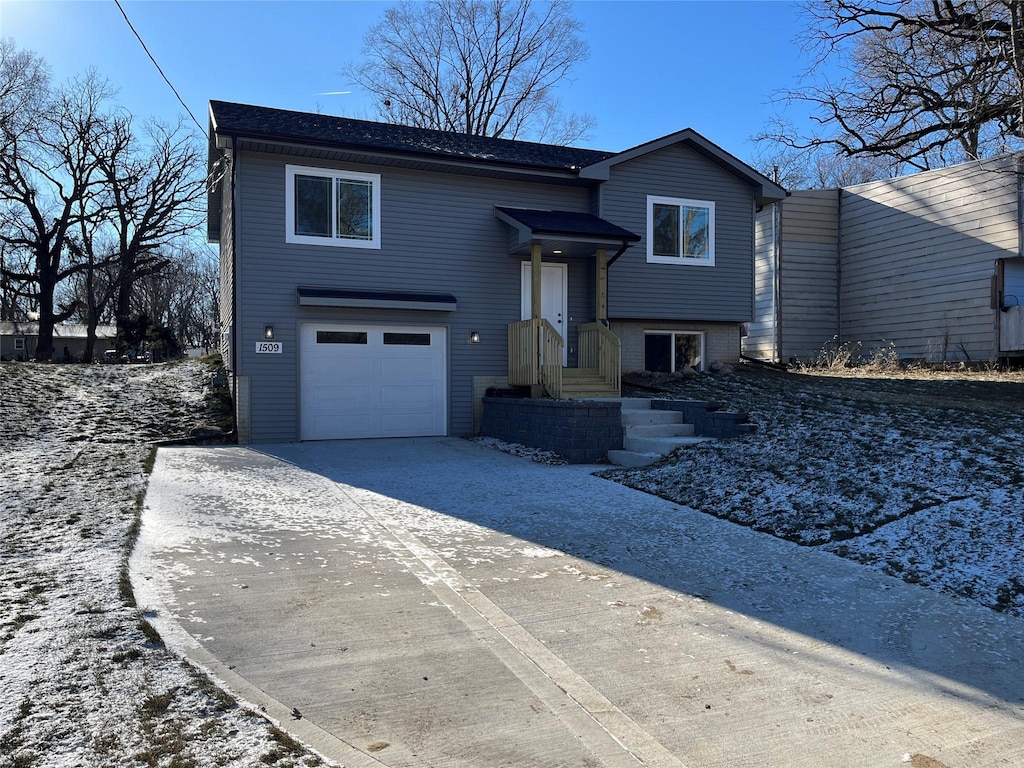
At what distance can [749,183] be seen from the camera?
15.7m

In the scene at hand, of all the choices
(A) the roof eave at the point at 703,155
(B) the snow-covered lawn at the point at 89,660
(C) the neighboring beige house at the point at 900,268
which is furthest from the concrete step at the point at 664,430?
(C) the neighboring beige house at the point at 900,268

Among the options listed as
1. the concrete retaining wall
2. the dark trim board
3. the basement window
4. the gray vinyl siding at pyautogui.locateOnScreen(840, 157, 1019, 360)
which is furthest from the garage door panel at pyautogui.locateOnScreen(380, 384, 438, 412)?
the gray vinyl siding at pyautogui.locateOnScreen(840, 157, 1019, 360)

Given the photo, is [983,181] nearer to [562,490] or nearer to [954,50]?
[954,50]

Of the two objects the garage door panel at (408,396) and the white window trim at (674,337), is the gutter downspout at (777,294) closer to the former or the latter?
the white window trim at (674,337)

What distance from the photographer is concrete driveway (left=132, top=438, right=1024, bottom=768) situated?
114 inches

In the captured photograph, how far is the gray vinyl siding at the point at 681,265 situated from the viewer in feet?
48.2

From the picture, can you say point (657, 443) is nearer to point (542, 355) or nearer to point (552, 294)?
point (542, 355)

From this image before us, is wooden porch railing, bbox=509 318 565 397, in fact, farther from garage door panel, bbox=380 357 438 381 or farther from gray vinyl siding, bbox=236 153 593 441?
garage door panel, bbox=380 357 438 381

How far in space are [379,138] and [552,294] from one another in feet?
14.2

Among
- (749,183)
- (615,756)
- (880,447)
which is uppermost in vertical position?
(749,183)

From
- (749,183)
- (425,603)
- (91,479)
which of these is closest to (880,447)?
(425,603)

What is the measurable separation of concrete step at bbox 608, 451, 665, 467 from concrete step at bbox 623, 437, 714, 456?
0.53 ft

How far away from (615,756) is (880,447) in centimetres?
606

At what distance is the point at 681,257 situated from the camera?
600 inches
